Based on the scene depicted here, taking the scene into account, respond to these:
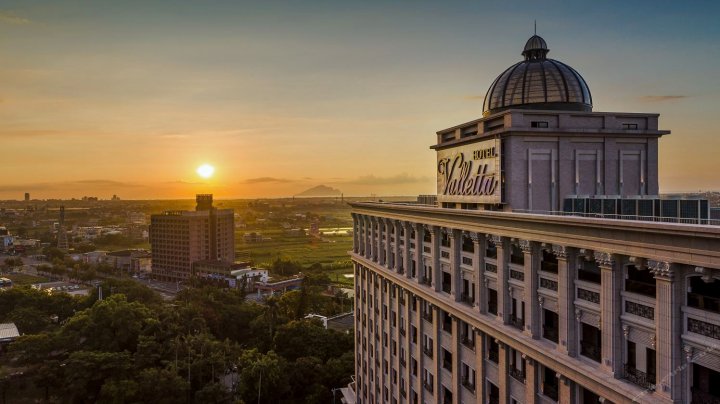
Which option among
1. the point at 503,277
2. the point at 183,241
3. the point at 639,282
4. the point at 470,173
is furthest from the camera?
the point at 183,241

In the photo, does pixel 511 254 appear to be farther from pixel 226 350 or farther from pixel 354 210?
pixel 226 350

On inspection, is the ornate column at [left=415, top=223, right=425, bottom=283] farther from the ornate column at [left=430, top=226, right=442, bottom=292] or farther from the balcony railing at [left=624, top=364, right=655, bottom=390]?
the balcony railing at [left=624, top=364, right=655, bottom=390]

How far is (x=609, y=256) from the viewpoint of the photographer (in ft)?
61.9

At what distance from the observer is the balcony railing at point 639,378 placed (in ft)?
58.3

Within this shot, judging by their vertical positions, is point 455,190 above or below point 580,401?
above

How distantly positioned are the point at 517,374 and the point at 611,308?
29.1 ft

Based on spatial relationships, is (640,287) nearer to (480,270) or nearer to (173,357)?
(480,270)

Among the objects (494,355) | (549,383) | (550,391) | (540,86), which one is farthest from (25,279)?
(550,391)

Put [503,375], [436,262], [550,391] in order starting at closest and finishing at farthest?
[550,391] < [503,375] < [436,262]

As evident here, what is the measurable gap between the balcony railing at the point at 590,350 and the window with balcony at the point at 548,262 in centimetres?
349

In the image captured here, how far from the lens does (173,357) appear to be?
230 feet

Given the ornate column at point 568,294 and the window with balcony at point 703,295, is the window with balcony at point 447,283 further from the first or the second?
the window with balcony at point 703,295

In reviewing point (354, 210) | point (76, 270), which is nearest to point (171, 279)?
point (76, 270)

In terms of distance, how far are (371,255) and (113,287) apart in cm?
9229
